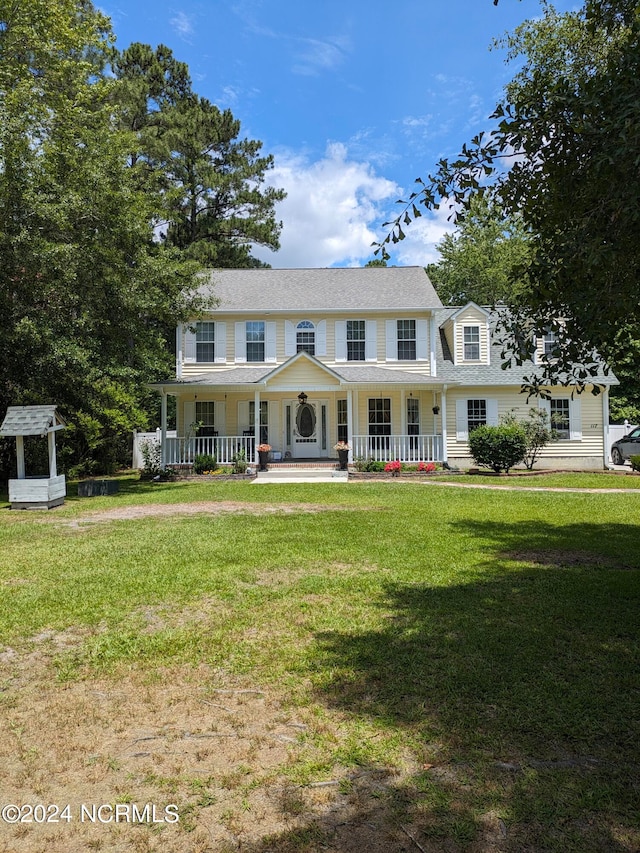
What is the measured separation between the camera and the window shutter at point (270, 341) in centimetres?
2139

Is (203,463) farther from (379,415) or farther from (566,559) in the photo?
(566,559)

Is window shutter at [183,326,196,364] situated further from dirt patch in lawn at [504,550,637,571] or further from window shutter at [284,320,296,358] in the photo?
dirt patch in lawn at [504,550,637,571]

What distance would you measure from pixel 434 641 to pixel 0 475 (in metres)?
16.9

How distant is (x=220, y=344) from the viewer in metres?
21.4

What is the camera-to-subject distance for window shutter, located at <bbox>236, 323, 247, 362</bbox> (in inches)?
840

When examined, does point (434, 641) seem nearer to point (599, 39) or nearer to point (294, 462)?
point (294, 462)

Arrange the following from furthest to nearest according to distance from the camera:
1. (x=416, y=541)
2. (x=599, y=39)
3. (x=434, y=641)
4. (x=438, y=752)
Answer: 1. (x=599, y=39)
2. (x=416, y=541)
3. (x=434, y=641)
4. (x=438, y=752)

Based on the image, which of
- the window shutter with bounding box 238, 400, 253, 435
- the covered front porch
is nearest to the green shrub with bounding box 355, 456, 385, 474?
the covered front porch

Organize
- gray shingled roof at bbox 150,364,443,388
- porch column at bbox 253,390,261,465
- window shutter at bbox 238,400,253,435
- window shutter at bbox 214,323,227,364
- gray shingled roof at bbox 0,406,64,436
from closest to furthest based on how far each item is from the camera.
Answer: gray shingled roof at bbox 0,406,64,436 < porch column at bbox 253,390,261,465 < gray shingled roof at bbox 150,364,443,388 < window shutter at bbox 238,400,253,435 < window shutter at bbox 214,323,227,364

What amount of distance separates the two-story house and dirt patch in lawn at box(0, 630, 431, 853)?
16.8 metres

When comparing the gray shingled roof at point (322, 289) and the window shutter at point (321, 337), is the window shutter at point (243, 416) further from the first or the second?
the gray shingled roof at point (322, 289)

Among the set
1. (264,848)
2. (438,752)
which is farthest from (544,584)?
(264,848)

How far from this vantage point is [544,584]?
5.89 m

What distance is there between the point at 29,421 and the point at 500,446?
13021 mm
